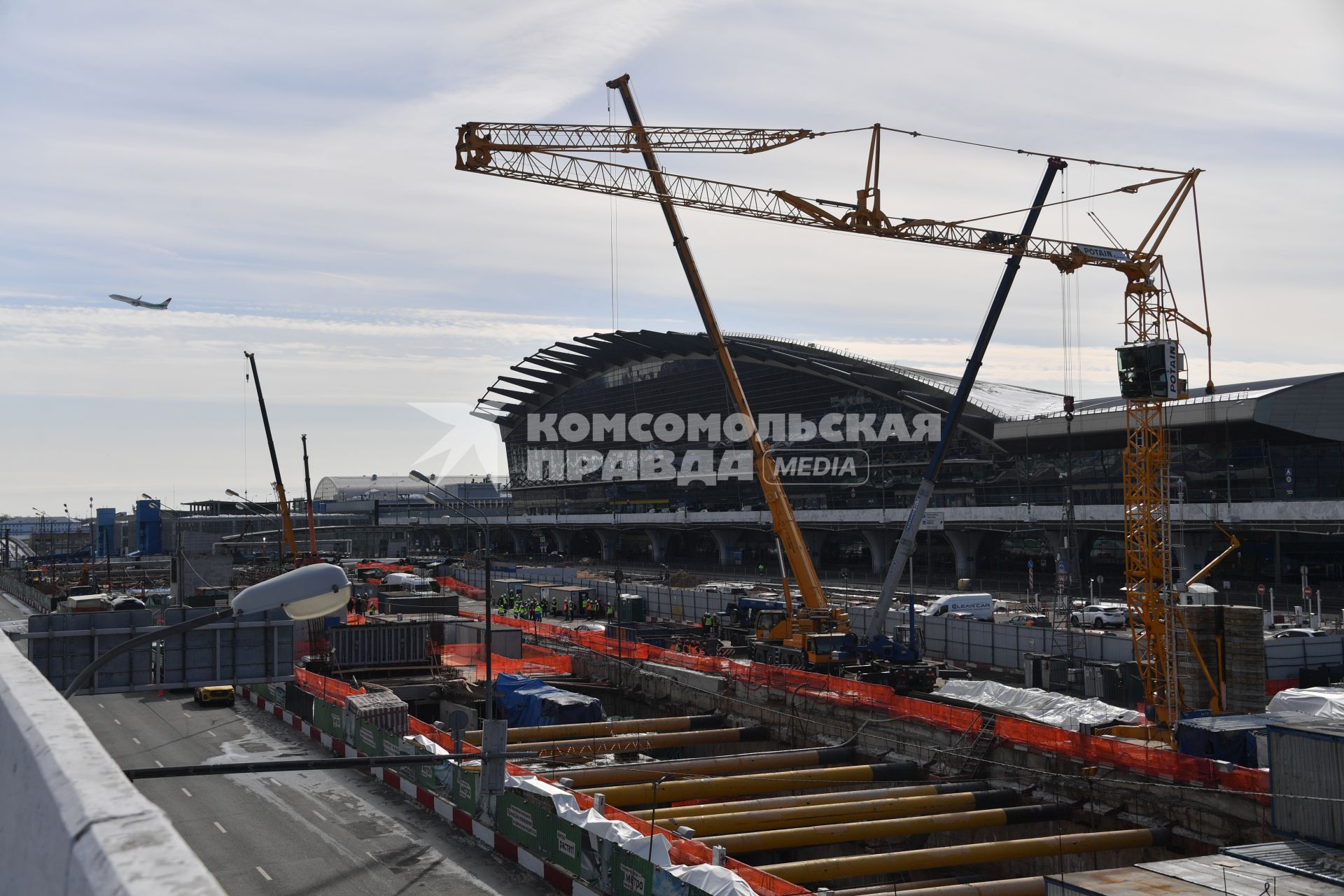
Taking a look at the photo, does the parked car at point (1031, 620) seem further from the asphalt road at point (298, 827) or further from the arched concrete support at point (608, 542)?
the arched concrete support at point (608, 542)

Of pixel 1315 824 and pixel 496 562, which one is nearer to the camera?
pixel 1315 824

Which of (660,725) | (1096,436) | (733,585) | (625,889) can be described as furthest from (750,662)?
(1096,436)

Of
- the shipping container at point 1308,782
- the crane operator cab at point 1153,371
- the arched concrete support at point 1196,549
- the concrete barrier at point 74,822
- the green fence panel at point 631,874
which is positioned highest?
the crane operator cab at point 1153,371

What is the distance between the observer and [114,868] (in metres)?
3.08

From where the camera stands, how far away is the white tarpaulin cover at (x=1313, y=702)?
1126 inches

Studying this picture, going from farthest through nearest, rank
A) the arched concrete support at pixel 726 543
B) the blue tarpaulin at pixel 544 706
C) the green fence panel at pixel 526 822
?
the arched concrete support at pixel 726 543, the blue tarpaulin at pixel 544 706, the green fence panel at pixel 526 822

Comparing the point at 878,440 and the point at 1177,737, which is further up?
the point at 878,440

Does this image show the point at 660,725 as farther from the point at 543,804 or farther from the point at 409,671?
the point at 409,671

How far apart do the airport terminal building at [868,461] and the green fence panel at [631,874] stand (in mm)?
41453

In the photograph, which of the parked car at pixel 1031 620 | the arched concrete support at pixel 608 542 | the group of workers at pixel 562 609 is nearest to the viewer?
the parked car at pixel 1031 620

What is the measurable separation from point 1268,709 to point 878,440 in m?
A: 81.2

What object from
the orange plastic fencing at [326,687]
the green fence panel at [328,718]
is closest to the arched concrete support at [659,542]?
the orange plastic fencing at [326,687]

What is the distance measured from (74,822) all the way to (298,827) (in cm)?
2808

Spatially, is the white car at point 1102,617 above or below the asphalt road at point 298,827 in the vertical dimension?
above
